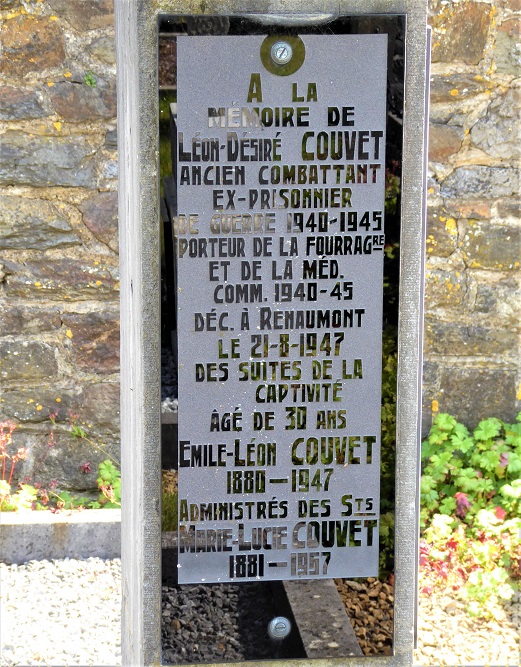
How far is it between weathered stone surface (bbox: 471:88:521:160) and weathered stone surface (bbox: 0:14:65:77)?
178 cm

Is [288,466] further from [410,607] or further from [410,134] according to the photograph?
[410,134]

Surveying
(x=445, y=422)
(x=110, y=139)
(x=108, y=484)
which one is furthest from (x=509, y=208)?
(x=108, y=484)

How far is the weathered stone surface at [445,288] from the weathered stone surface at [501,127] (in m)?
0.55

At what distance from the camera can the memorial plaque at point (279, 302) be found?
73.6 inches

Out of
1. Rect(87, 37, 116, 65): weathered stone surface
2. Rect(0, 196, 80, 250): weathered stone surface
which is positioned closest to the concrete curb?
Rect(0, 196, 80, 250): weathered stone surface

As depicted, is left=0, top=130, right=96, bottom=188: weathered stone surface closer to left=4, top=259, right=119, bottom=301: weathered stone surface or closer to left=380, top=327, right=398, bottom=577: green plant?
left=4, top=259, right=119, bottom=301: weathered stone surface

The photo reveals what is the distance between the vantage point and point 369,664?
81.7 inches

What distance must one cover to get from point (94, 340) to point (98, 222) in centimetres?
50

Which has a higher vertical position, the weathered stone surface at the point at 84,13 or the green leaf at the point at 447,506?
the weathered stone surface at the point at 84,13

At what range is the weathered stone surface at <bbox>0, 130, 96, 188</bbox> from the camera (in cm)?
366

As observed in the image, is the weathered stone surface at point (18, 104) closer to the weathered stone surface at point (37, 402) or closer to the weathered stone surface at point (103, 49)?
the weathered stone surface at point (103, 49)

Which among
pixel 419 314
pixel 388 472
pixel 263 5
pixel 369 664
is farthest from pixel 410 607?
pixel 263 5

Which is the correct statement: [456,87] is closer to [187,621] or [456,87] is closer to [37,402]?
[37,402]

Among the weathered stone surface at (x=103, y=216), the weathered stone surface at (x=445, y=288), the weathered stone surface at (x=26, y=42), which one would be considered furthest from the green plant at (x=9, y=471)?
the weathered stone surface at (x=445, y=288)
